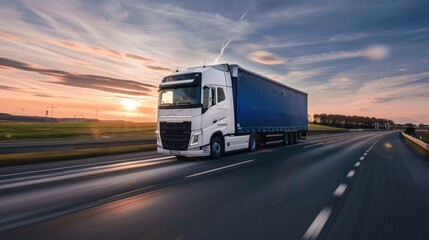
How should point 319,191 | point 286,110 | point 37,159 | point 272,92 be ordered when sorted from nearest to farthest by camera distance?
point 319,191 → point 37,159 → point 272,92 → point 286,110

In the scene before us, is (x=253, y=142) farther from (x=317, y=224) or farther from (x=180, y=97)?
(x=317, y=224)

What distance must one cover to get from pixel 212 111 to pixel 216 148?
1.65m

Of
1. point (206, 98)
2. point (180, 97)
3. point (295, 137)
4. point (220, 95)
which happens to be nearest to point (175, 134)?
point (180, 97)

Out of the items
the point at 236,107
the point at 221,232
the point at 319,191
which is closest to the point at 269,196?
the point at 319,191

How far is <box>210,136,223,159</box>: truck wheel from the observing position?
13.0m

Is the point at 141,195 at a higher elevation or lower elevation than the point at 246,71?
lower

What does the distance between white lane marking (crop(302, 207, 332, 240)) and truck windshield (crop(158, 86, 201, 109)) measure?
806 cm

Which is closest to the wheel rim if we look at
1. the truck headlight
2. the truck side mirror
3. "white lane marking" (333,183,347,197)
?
the truck headlight

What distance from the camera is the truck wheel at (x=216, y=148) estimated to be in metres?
13.0

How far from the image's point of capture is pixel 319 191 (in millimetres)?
6566

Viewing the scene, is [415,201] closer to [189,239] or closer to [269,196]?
[269,196]

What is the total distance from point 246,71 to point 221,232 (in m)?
13.1

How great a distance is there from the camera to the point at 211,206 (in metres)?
5.17

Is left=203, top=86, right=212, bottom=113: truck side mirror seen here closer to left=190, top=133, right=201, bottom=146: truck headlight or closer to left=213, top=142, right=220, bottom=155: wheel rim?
left=190, top=133, right=201, bottom=146: truck headlight
